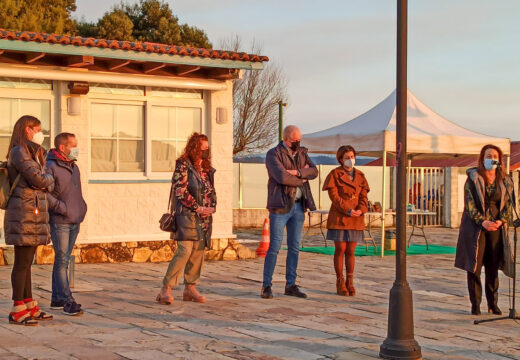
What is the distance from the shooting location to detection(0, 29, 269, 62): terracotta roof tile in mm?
11242

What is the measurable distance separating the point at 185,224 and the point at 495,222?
3224 millimetres

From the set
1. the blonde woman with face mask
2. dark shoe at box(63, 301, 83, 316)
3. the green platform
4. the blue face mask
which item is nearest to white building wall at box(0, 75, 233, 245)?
the green platform

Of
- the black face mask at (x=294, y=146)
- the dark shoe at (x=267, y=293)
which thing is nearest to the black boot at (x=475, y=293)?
the dark shoe at (x=267, y=293)

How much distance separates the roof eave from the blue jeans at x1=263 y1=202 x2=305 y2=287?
4.03 meters

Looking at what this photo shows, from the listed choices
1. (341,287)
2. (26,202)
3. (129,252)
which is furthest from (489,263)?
(129,252)

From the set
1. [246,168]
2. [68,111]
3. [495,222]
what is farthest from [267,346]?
[246,168]

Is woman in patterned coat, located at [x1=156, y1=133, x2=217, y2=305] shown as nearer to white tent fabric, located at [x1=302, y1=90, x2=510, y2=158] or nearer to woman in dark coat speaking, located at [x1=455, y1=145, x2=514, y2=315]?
woman in dark coat speaking, located at [x1=455, y1=145, x2=514, y2=315]

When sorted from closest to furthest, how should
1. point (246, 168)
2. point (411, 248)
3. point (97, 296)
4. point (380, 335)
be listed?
point (380, 335)
point (97, 296)
point (411, 248)
point (246, 168)

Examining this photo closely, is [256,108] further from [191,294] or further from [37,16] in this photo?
[191,294]

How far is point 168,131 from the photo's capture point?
1323cm

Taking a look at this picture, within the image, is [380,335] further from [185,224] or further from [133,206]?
[133,206]

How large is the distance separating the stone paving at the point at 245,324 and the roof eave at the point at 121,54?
10.2 ft

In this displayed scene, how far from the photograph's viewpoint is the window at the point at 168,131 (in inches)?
517

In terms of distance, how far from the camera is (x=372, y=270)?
→ 1230 centimetres
